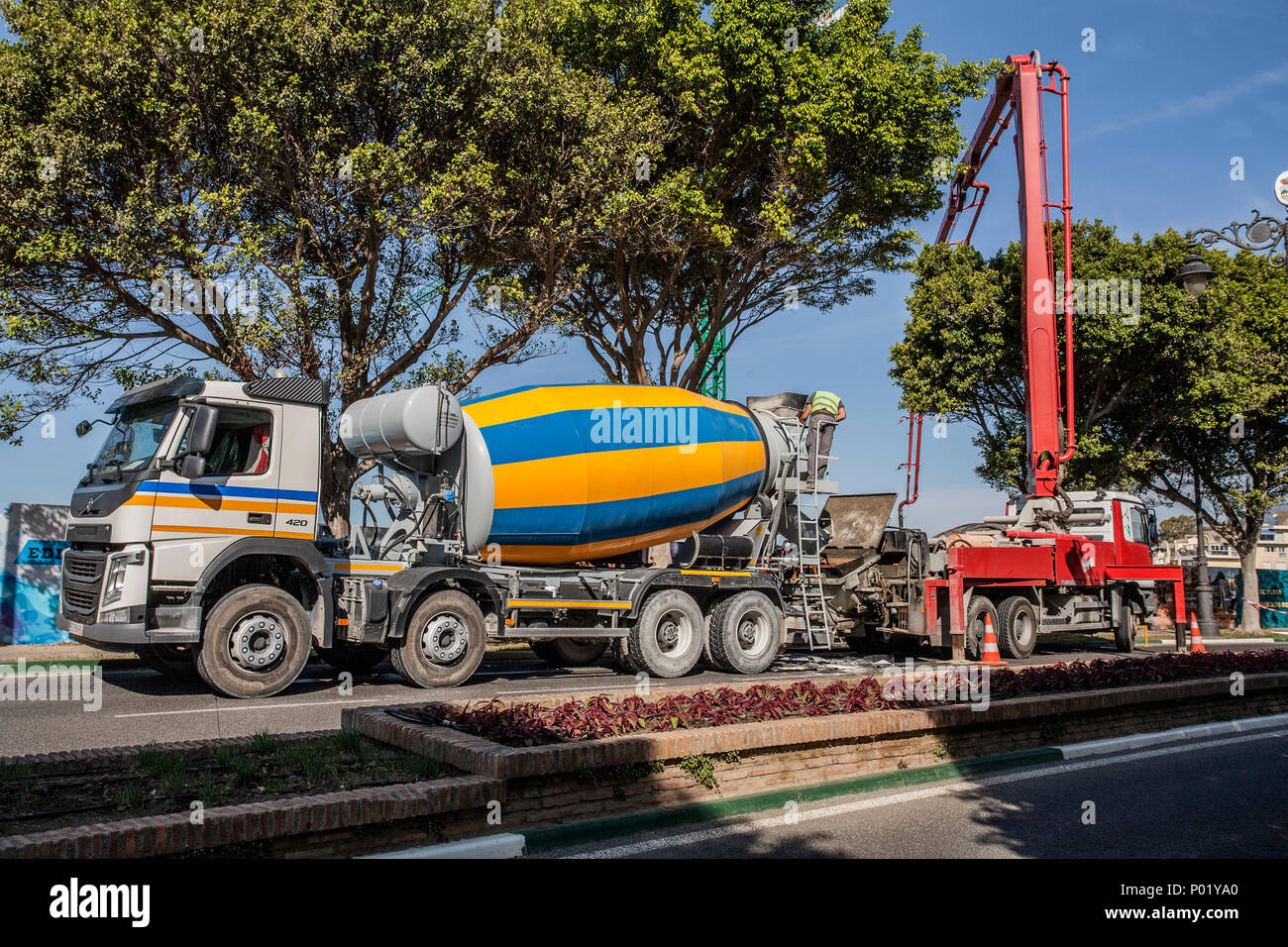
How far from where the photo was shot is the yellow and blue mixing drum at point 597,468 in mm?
11219

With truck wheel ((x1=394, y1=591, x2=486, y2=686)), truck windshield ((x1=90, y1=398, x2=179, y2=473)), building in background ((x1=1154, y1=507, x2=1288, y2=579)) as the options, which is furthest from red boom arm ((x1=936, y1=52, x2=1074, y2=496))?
building in background ((x1=1154, y1=507, x2=1288, y2=579))

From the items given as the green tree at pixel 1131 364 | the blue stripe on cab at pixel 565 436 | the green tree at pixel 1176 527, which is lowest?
the green tree at pixel 1176 527

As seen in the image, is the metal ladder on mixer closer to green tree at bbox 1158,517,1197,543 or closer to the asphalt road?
the asphalt road

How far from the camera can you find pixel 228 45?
47.1ft

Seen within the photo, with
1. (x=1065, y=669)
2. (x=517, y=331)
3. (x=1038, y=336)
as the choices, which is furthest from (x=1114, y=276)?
(x=1065, y=669)

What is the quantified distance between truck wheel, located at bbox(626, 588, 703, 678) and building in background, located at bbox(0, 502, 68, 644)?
35.0 ft

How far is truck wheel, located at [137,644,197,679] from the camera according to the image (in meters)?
10.7

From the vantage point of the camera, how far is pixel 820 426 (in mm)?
14445

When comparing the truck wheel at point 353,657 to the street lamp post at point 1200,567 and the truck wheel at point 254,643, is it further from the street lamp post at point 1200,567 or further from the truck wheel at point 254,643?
the street lamp post at point 1200,567

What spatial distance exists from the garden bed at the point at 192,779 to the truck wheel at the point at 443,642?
420 centimetres

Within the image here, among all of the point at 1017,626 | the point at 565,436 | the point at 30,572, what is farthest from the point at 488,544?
the point at 30,572

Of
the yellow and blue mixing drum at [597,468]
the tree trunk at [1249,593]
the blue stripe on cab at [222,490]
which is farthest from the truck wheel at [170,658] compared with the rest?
the tree trunk at [1249,593]

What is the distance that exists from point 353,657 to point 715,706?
6.41m
